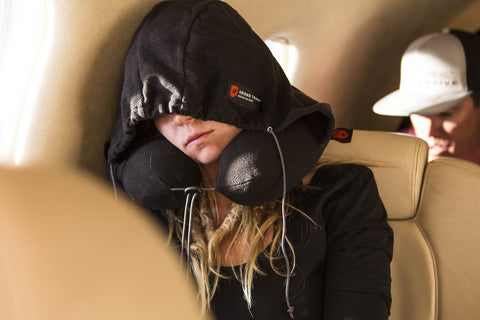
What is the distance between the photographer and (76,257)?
249 mm

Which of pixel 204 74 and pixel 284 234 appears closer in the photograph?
pixel 204 74

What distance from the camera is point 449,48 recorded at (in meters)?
1.99

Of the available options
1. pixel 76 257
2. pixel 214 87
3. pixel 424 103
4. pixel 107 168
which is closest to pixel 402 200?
pixel 424 103

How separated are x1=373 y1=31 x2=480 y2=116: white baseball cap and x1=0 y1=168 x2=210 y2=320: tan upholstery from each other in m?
1.87

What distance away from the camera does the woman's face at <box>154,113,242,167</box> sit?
117 centimetres

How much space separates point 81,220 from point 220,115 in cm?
86

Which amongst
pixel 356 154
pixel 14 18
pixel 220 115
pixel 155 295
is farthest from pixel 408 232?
pixel 155 295

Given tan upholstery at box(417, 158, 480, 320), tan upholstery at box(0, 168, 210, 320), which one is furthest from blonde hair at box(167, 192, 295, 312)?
tan upholstery at box(0, 168, 210, 320)

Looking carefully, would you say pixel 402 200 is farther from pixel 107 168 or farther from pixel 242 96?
pixel 107 168

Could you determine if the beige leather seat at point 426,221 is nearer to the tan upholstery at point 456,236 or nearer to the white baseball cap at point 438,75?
the tan upholstery at point 456,236

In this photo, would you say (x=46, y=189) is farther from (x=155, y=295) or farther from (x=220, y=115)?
(x=220, y=115)

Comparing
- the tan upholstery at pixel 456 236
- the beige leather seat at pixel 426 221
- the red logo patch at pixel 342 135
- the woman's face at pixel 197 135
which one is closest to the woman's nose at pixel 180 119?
the woman's face at pixel 197 135

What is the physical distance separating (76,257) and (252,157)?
2.81 ft

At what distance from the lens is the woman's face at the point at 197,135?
1168 mm
